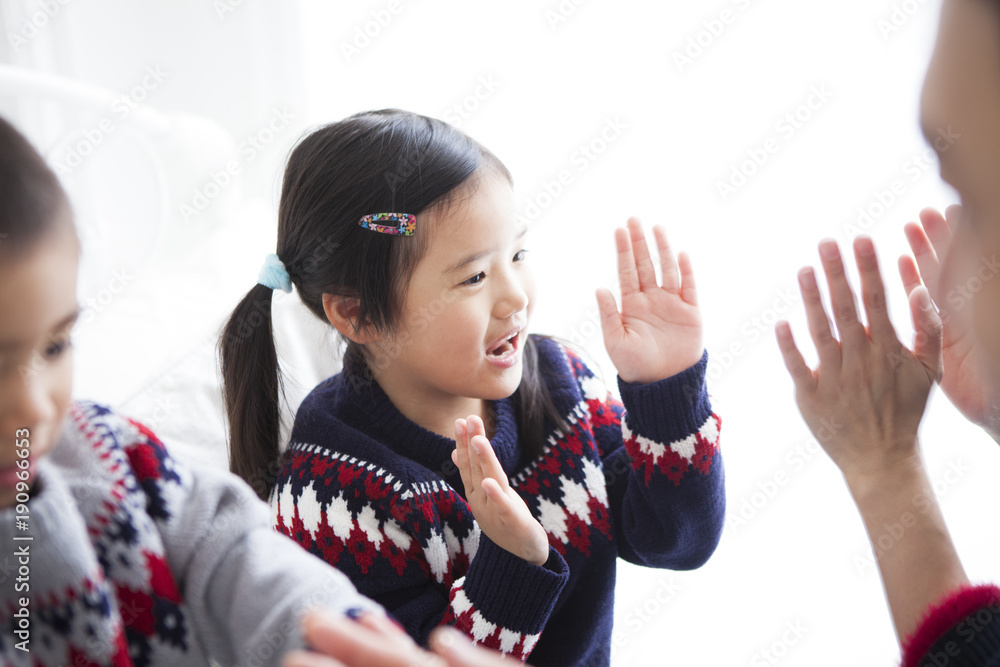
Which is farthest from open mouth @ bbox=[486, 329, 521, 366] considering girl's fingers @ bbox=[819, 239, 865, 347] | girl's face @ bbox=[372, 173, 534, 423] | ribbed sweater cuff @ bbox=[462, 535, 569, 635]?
girl's fingers @ bbox=[819, 239, 865, 347]

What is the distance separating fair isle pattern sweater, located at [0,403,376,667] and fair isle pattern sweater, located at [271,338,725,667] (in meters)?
0.27

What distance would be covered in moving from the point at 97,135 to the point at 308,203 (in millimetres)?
869

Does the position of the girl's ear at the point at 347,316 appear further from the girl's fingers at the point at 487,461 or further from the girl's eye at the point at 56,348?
the girl's eye at the point at 56,348

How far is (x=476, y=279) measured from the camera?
91cm

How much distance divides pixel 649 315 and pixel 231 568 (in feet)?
1.90

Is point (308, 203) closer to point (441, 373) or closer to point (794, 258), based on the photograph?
point (441, 373)

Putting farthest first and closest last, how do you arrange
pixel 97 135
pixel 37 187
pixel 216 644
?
1. pixel 97 135
2. pixel 216 644
3. pixel 37 187

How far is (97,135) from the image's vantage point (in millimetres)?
1580

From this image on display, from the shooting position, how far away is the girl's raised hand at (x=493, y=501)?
2.47 ft

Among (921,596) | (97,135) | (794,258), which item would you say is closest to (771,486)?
(794,258)

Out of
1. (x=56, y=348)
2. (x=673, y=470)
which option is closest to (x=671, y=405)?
(x=673, y=470)

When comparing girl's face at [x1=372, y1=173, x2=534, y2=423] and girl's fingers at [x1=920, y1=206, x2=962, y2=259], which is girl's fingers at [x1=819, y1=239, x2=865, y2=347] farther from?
girl's face at [x1=372, y1=173, x2=534, y2=423]

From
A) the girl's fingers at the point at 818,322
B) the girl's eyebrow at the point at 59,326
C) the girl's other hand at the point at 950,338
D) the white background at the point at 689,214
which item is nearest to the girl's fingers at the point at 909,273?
the girl's other hand at the point at 950,338

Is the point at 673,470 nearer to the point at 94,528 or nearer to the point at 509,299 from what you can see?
the point at 509,299
